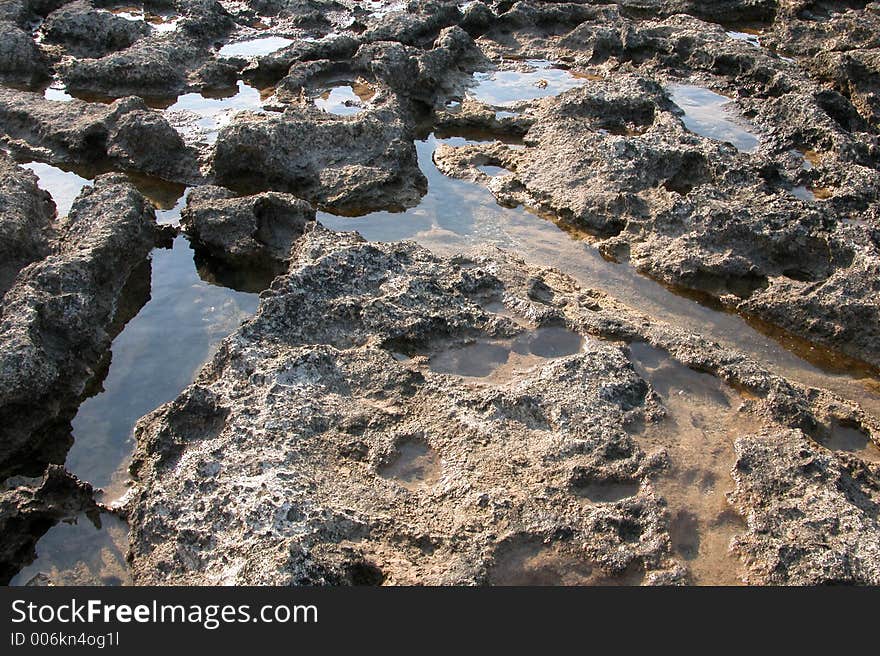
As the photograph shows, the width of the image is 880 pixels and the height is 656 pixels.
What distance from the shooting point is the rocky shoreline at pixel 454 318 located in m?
3.49

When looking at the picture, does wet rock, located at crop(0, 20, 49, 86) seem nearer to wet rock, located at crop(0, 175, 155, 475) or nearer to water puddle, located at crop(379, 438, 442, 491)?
wet rock, located at crop(0, 175, 155, 475)

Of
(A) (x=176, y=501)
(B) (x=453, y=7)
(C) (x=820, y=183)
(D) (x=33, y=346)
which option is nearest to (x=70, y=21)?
(B) (x=453, y=7)

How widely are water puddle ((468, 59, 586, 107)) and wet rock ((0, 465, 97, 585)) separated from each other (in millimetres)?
6405

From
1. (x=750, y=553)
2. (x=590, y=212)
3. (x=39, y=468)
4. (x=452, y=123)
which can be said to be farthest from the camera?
(x=452, y=123)

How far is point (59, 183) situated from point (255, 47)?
13.8 feet

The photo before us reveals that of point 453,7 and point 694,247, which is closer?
point 694,247

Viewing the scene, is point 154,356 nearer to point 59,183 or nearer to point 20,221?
point 20,221

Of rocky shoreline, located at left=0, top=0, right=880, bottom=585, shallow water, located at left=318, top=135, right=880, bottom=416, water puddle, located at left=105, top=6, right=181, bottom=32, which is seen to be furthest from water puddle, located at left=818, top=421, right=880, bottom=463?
water puddle, located at left=105, top=6, right=181, bottom=32

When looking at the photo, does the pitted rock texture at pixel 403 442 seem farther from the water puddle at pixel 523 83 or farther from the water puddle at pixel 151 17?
the water puddle at pixel 151 17

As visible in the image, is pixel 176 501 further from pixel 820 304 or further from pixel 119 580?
pixel 820 304

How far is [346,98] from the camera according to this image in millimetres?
8625

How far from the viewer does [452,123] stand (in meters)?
8.20

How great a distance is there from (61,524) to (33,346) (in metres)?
1.17

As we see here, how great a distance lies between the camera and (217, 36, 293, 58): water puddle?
390 inches
